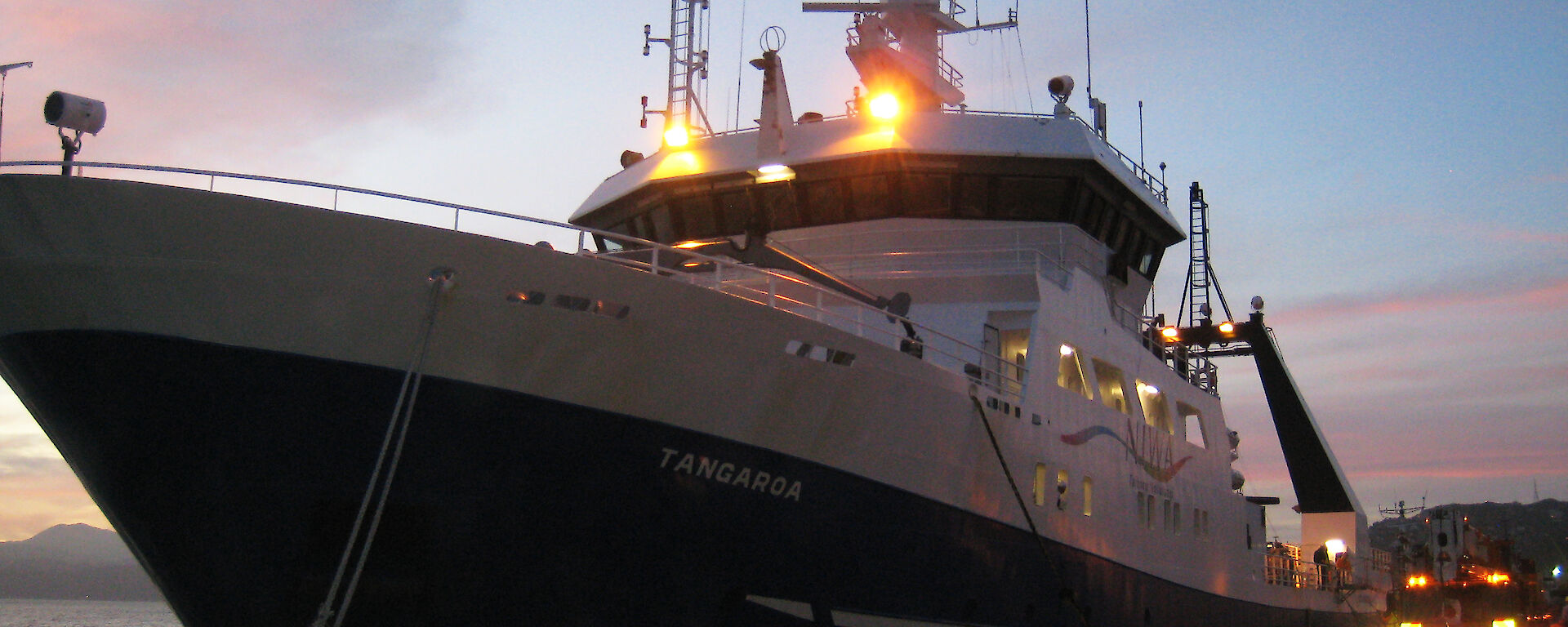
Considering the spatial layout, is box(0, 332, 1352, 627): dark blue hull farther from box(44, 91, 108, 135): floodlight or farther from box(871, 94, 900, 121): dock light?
box(871, 94, 900, 121): dock light

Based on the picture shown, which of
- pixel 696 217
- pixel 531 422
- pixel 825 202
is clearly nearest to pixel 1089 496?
pixel 825 202

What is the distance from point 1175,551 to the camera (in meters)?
17.2

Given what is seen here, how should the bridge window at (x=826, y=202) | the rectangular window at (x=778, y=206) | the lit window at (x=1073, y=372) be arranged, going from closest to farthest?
the lit window at (x=1073, y=372) → the bridge window at (x=826, y=202) → the rectangular window at (x=778, y=206)

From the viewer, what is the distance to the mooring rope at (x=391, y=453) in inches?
353

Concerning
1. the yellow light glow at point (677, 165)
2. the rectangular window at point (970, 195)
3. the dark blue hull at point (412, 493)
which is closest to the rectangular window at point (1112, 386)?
the rectangular window at point (970, 195)

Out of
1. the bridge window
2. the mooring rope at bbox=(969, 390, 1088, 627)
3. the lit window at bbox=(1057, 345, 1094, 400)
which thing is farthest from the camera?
the bridge window

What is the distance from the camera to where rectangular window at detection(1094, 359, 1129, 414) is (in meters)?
16.5

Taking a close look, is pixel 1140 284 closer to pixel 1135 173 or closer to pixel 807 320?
pixel 1135 173

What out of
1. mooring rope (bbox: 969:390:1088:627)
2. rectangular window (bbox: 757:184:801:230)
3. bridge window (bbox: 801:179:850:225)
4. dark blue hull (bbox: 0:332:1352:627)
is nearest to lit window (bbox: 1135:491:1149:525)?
mooring rope (bbox: 969:390:1088:627)

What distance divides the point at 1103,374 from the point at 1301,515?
951cm

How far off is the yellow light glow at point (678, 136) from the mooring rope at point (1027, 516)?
655 cm

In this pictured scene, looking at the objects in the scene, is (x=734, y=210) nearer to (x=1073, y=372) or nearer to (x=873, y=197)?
(x=873, y=197)

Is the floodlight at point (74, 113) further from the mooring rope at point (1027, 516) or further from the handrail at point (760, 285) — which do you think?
the mooring rope at point (1027, 516)

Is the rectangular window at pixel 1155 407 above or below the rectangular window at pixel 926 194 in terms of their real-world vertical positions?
below
